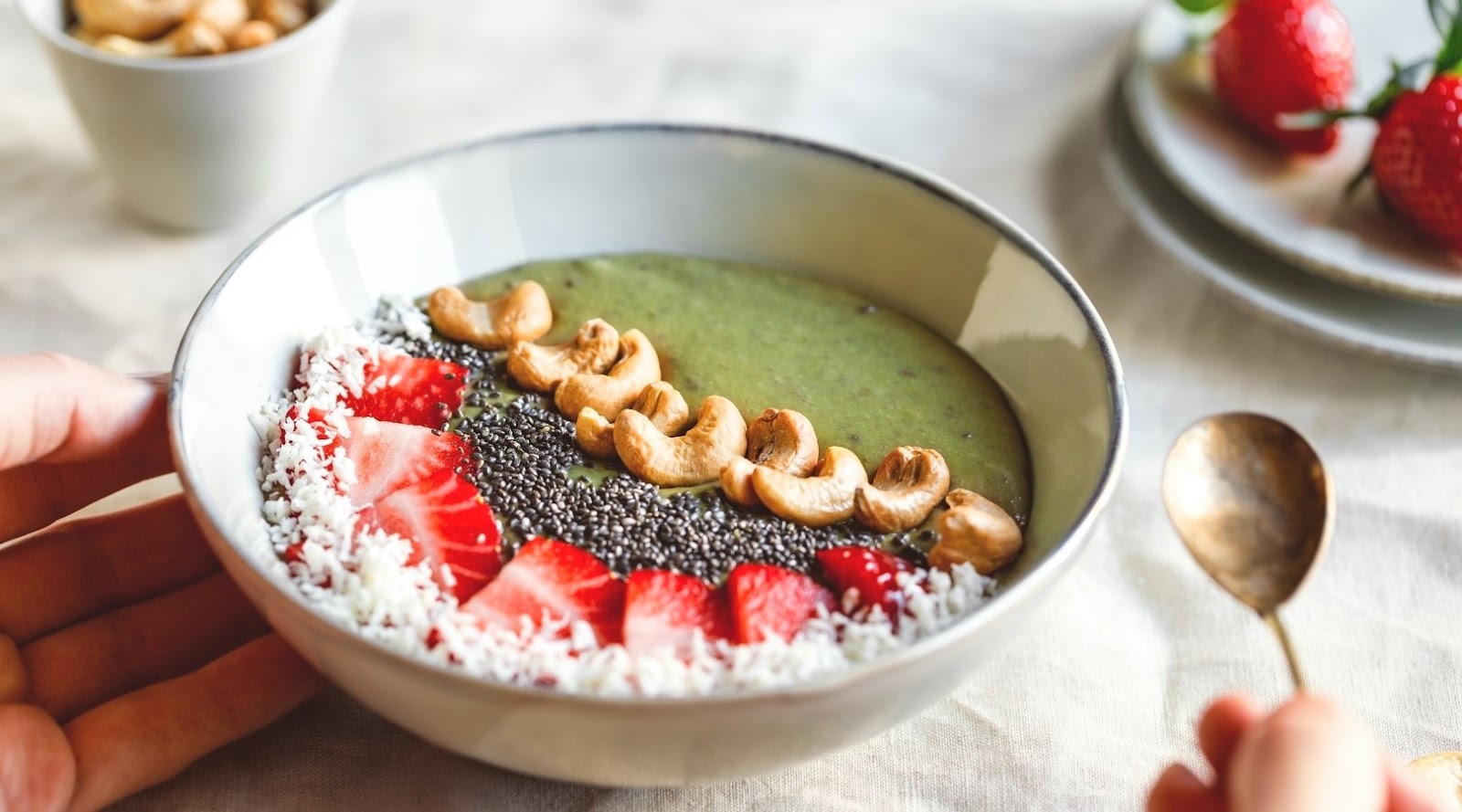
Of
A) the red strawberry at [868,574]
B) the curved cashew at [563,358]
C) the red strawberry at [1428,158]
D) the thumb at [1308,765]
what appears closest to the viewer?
the thumb at [1308,765]

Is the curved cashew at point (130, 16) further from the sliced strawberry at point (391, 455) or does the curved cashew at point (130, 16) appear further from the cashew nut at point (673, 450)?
the cashew nut at point (673, 450)

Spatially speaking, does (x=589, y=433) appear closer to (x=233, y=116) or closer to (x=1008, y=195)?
(x=233, y=116)

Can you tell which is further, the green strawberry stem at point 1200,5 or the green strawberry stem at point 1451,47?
the green strawberry stem at point 1200,5

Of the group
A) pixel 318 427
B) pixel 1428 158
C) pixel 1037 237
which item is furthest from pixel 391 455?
pixel 1428 158

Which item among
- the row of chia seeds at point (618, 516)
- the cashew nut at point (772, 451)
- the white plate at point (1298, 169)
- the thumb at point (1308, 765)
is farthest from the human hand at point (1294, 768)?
the white plate at point (1298, 169)

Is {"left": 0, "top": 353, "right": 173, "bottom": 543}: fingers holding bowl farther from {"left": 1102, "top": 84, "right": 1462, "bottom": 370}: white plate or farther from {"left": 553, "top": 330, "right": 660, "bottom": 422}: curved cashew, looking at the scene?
{"left": 1102, "top": 84, "right": 1462, "bottom": 370}: white plate

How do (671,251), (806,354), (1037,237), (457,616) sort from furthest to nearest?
(1037,237) < (671,251) < (806,354) < (457,616)

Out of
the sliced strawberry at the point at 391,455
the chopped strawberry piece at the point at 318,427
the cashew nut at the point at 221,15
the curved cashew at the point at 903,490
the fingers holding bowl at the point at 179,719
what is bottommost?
the fingers holding bowl at the point at 179,719

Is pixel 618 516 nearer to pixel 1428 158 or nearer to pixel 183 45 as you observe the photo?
pixel 183 45
